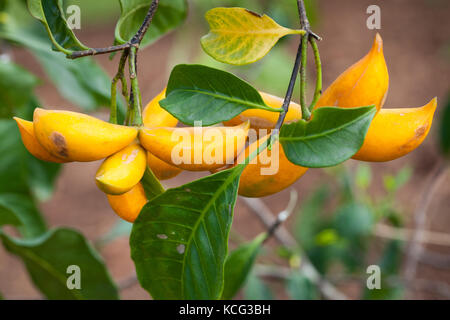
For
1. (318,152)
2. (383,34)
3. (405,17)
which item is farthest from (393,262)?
(405,17)

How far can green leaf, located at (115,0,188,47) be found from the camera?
48cm

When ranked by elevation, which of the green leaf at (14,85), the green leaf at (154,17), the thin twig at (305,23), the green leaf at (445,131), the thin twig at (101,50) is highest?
the green leaf at (445,131)

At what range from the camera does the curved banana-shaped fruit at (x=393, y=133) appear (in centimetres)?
39

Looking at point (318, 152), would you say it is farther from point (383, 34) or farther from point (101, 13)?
point (101, 13)

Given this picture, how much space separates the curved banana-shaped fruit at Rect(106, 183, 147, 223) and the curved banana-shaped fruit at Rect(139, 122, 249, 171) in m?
0.05

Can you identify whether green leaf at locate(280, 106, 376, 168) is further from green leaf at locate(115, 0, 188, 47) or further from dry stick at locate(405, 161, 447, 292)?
dry stick at locate(405, 161, 447, 292)

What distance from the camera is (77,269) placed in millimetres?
663

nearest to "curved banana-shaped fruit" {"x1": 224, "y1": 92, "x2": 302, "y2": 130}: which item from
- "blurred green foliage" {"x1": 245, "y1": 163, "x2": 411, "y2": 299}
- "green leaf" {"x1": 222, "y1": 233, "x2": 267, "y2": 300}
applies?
"green leaf" {"x1": 222, "y1": 233, "x2": 267, "y2": 300}

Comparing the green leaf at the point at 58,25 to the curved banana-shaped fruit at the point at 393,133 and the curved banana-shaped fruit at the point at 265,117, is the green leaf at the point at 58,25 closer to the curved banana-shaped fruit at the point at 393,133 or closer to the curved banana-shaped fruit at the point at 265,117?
the curved banana-shaped fruit at the point at 265,117

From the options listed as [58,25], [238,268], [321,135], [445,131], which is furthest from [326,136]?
[445,131]

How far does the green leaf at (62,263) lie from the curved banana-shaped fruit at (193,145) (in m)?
0.33

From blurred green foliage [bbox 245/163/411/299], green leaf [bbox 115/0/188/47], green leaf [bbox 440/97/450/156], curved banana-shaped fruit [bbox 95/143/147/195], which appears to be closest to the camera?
curved banana-shaped fruit [bbox 95/143/147/195]

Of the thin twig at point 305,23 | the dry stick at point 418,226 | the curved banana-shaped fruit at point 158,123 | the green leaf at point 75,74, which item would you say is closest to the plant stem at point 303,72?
the thin twig at point 305,23
